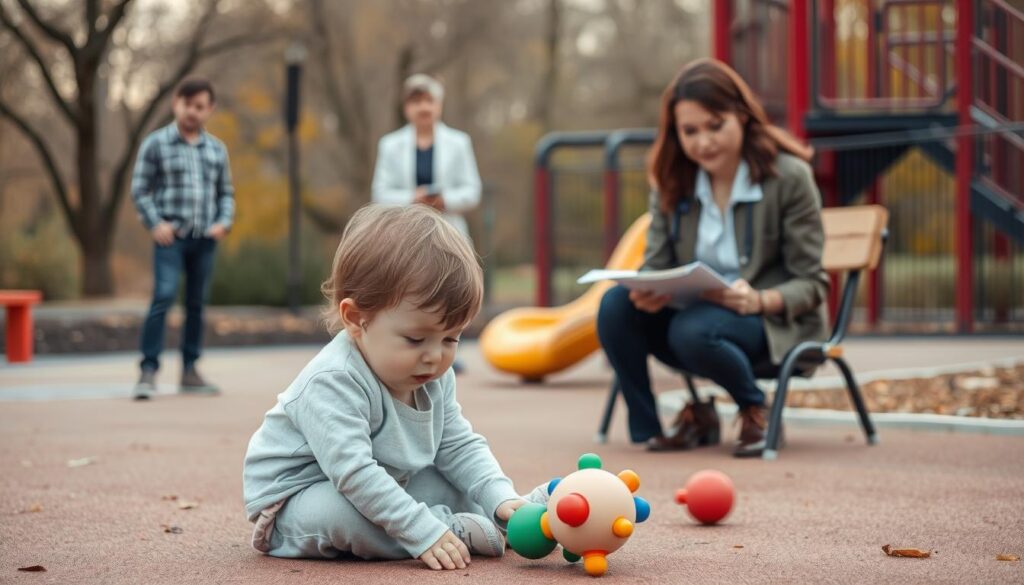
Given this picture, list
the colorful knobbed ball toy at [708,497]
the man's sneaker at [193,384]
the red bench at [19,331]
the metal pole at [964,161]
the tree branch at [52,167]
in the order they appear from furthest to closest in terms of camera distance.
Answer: the tree branch at [52,167] < the metal pole at [964,161] < the red bench at [19,331] < the man's sneaker at [193,384] < the colorful knobbed ball toy at [708,497]

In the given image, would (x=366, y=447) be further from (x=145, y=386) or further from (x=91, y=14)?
(x=91, y=14)

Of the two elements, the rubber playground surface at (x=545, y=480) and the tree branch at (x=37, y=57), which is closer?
the rubber playground surface at (x=545, y=480)

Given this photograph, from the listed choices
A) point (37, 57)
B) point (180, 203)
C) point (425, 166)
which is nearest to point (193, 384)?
point (180, 203)

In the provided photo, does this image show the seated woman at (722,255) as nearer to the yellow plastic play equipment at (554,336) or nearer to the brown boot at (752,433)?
the brown boot at (752,433)

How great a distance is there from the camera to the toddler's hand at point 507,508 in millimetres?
3400

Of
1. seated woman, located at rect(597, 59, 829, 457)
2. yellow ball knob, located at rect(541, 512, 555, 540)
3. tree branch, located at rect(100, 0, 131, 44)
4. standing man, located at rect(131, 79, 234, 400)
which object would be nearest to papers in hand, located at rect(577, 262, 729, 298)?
seated woman, located at rect(597, 59, 829, 457)

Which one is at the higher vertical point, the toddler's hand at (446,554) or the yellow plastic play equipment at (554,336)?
the toddler's hand at (446,554)

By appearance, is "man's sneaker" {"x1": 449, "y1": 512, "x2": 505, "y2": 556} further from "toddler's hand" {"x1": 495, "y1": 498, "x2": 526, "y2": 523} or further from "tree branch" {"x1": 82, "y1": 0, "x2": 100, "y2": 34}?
"tree branch" {"x1": 82, "y1": 0, "x2": 100, "y2": 34}

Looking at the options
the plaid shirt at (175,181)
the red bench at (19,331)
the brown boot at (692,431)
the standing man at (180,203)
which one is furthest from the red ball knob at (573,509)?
the red bench at (19,331)

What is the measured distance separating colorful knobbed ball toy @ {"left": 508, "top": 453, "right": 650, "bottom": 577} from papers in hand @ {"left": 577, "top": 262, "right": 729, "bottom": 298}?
183 cm

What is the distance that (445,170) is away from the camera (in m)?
9.74

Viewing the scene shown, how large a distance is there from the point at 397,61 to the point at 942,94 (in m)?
18.3

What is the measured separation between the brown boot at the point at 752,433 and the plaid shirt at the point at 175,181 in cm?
418

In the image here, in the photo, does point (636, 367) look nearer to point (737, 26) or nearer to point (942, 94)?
point (942, 94)
